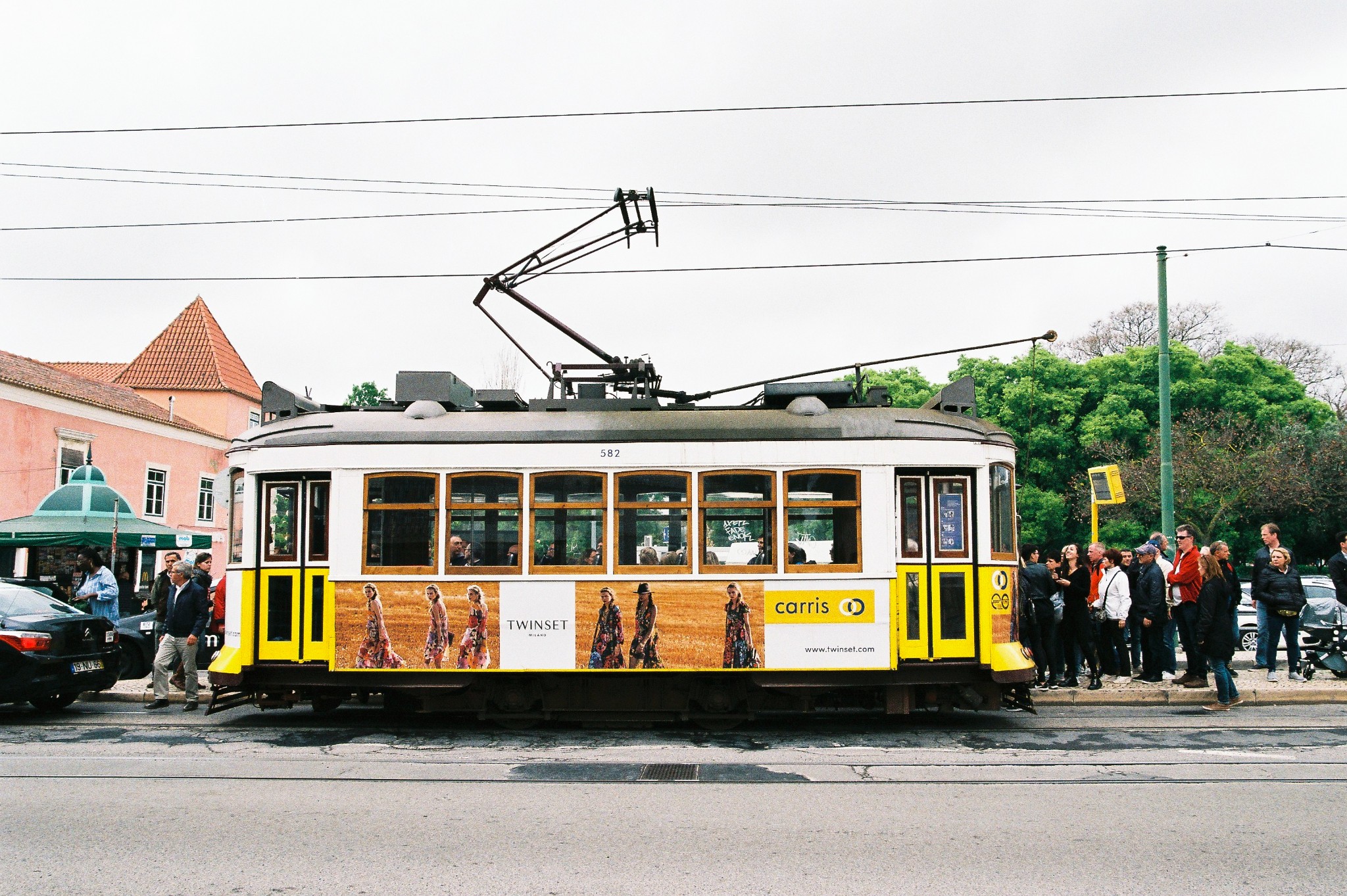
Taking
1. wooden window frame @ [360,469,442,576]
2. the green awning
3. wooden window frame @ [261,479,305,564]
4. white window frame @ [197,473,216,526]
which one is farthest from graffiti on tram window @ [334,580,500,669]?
→ white window frame @ [197,473,216,526]

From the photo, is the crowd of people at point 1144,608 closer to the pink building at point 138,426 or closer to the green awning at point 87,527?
the green awning at point 87,527

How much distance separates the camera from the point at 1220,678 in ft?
34.6

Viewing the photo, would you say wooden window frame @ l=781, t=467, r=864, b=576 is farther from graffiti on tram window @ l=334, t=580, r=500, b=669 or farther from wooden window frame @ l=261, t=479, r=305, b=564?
wooden window frame @ l=261, t=479, r=305, b=564

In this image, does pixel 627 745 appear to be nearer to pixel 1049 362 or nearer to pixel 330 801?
pixel 330 801

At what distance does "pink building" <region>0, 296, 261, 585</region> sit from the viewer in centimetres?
2767

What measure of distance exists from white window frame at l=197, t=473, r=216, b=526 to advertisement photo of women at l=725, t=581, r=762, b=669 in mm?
31978

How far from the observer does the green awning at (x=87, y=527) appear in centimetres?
1733

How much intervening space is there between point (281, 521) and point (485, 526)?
2030mm

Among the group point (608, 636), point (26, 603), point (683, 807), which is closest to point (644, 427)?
point (608, 636)

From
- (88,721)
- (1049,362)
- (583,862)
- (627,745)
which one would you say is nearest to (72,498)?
(88,721)

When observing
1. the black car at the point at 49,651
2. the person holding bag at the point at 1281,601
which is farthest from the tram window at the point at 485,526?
the person holding bag at the point at 1281,601

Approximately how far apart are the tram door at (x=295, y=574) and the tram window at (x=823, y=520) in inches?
173

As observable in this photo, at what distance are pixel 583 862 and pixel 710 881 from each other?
738mm

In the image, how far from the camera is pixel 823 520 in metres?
9.60
